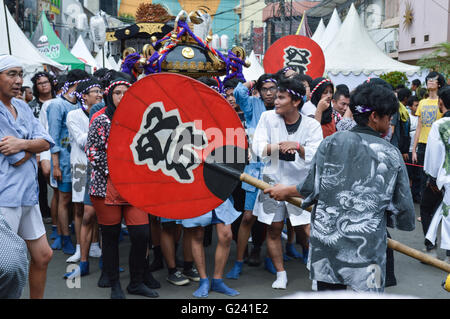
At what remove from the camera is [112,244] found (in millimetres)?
3934

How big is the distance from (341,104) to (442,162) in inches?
60.1

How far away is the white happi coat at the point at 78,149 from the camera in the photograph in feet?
16.1

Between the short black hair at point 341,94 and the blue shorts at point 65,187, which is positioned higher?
the short black hair at point 341,94

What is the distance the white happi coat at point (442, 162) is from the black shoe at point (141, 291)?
9.09ft

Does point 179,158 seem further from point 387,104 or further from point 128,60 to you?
point 128,60

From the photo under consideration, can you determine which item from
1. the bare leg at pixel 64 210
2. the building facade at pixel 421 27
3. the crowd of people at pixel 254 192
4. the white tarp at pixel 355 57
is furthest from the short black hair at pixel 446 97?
the building facade at pixel 421 27

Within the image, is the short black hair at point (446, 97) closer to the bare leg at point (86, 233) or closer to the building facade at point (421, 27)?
the bare leg at point (86, 233)

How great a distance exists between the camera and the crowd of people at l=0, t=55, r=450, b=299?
2.59 meters

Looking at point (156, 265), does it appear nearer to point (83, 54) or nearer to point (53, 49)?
point (53, 49)

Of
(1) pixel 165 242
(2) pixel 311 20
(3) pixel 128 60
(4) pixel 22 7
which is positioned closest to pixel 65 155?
(3) pixel 128 60

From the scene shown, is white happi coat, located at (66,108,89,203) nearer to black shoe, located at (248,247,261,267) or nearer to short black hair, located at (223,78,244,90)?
short black hair, located at (223,78,244,90)

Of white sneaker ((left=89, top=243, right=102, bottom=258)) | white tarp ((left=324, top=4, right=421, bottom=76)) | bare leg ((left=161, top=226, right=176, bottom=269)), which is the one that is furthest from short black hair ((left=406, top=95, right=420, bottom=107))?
white sneaker ((left=89, top=243, right=102, bottom=258))

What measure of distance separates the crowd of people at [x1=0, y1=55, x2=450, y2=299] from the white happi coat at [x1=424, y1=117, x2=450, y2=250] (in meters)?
0.01

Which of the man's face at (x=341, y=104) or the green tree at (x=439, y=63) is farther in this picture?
the green tree at (x=439, y=63)
